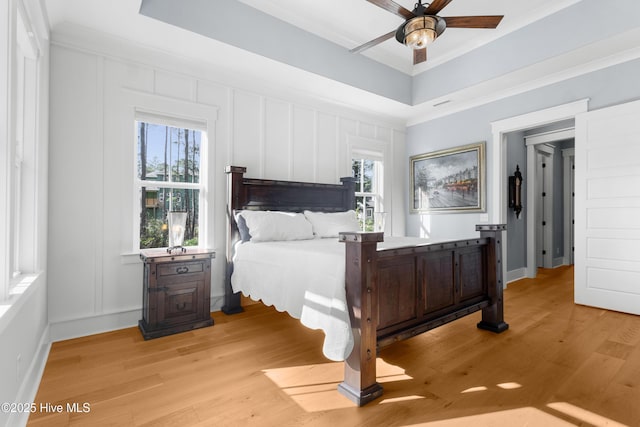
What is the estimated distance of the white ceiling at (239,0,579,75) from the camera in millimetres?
3354

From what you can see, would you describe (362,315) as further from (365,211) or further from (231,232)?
(365,211)

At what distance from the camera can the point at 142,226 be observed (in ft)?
11.0

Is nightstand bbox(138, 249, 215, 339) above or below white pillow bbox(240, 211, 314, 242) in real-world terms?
below

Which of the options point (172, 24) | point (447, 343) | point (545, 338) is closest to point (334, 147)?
point (172, 24)

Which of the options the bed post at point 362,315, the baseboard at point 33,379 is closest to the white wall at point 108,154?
the baseboard at point 33,379

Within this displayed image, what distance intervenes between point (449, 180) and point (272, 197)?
113 inches

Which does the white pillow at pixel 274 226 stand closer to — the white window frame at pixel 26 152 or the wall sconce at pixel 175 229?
the wall sconce at pixel 175 229

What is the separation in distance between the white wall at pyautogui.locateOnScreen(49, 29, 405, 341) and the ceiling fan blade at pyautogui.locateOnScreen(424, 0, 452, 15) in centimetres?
226

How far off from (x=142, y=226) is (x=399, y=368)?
9.19 feet

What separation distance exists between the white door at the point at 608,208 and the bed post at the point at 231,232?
12.9 feet

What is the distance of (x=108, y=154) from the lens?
3078 mm

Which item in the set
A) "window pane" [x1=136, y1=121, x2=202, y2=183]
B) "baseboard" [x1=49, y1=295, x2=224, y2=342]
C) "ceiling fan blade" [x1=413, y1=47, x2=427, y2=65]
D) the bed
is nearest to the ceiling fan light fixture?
"ceiling fan blade" [x1=413, y1=47, x2=427, y2=65]

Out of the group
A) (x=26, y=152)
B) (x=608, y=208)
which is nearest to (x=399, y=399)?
(x=26, y=152)

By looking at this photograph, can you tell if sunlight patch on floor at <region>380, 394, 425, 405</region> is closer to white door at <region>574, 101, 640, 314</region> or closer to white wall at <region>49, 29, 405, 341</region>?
white wall at <region>49, 29, 405, 341</region>
